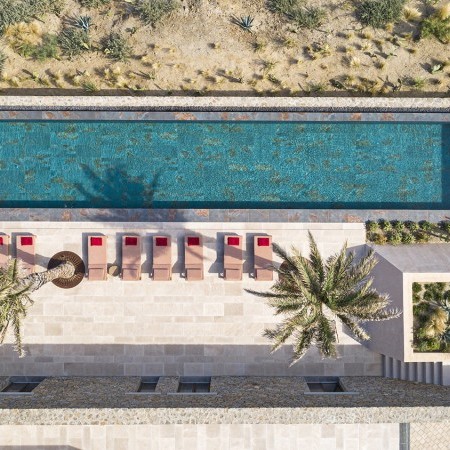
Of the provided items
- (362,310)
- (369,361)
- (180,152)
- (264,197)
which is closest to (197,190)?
(180,152)

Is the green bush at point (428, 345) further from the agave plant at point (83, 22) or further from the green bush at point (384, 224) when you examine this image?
the agave plant at point (83, 22)

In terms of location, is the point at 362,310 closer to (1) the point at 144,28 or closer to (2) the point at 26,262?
(2) the point at 26,262

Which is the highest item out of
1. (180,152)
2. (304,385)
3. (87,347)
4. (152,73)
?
(152,73)

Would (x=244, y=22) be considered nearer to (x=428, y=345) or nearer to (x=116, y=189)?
(x=116, y=189)

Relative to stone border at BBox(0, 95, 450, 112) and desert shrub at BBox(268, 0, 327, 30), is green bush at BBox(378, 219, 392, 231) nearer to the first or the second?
stone border at BBox(0, 95, 450, 112)

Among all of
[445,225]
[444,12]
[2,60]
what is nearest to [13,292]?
[2,60]
